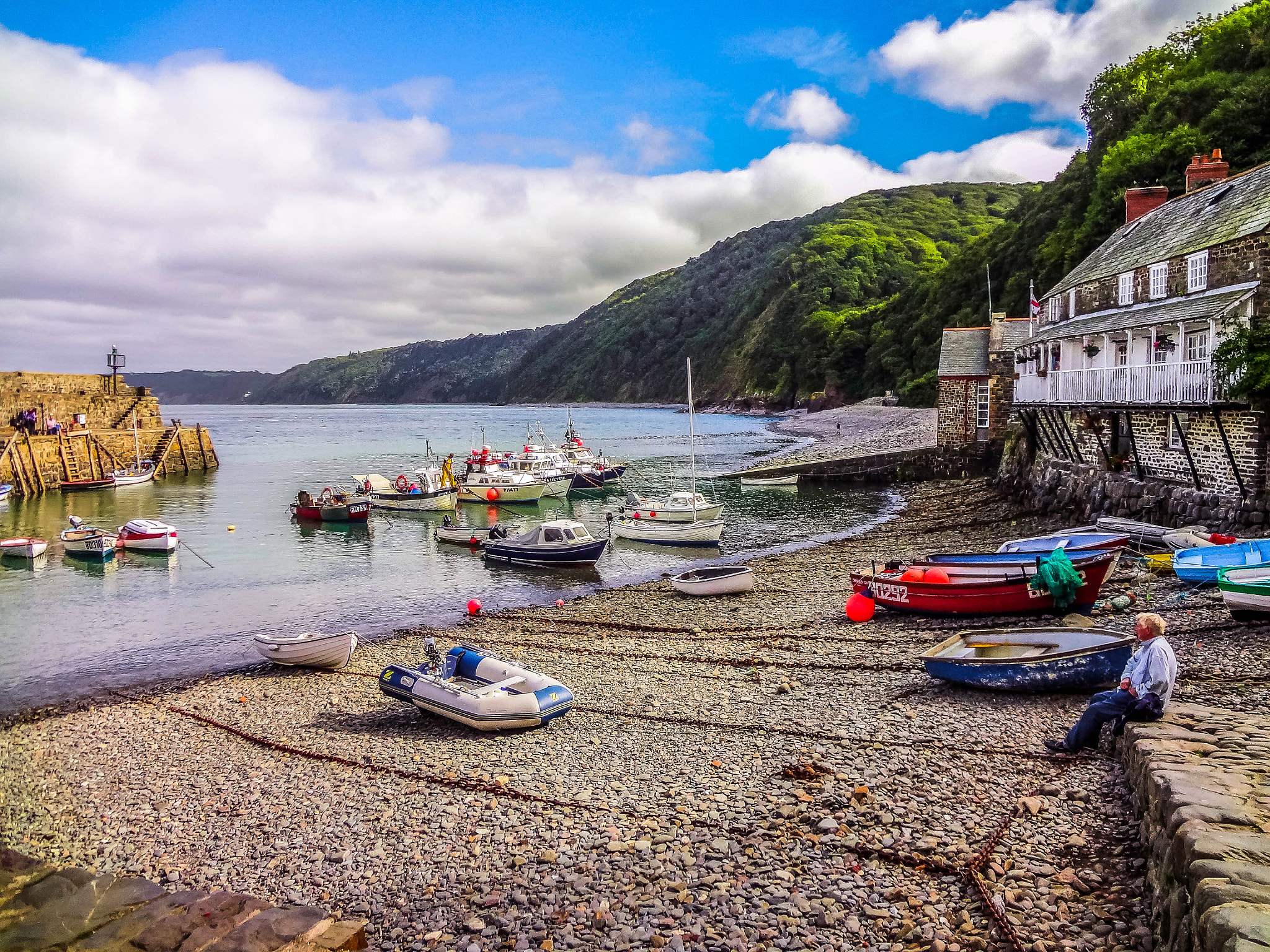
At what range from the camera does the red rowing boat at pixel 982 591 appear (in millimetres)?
17703

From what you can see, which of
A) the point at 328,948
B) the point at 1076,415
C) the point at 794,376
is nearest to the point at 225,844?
the point at 328,948

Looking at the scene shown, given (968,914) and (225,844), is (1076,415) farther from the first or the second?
(225,844)

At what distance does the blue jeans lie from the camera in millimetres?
9852

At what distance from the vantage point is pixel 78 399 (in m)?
68.0

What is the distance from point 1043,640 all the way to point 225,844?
42.1 ft

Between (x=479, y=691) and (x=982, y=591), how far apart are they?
1148 centimetres

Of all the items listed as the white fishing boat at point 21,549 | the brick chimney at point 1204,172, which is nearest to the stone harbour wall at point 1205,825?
the brick chimney at point 1204,172

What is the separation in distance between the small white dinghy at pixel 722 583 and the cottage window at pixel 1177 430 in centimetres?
1343

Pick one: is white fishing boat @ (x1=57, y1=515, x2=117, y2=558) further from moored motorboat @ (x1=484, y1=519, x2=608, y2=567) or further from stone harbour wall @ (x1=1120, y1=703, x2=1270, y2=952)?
stone harbour wall @ (x1=1120, y1=703, x2=1270, y2=952)

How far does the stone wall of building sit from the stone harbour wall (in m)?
74.1

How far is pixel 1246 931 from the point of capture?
504cm

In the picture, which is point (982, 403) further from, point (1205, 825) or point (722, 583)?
point (1205, 825)

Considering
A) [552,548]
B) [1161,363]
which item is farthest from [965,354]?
[552,548]

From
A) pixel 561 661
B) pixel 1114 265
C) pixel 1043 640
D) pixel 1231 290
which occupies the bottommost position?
pixel 561 661
